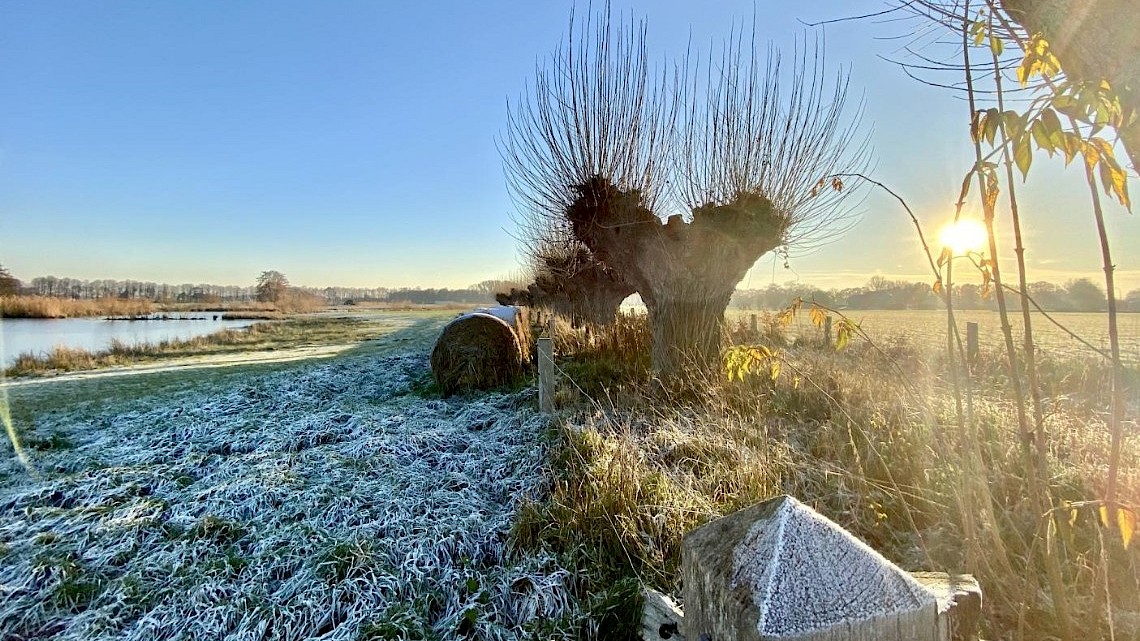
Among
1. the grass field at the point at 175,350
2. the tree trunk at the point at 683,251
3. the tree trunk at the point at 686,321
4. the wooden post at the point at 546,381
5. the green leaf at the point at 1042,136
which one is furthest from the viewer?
the grass field at the point at 175,350

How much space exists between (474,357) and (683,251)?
11.6ft

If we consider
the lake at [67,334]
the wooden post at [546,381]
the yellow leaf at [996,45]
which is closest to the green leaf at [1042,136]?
the yellow leaf at [996,45]

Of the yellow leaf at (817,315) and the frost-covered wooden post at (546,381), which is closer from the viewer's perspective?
the yellow leaf at (817,315)

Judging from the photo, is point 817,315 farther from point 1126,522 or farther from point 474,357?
point 474,357

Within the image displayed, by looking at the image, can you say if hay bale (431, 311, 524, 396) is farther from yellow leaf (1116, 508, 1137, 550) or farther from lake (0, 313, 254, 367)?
lake (0, 313, 254, 367)

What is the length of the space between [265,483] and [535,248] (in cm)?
1481

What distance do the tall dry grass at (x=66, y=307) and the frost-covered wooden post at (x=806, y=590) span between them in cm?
3518

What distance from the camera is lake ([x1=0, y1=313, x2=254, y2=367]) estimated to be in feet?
48.7

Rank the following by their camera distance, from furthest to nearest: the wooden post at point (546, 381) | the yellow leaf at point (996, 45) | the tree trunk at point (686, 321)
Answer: the tree trunk at point (686, 321) → the wooden post at point (546, 381) → the yellow leaf at point (996, 45)

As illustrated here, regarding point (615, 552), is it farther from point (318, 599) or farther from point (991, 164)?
point (991, 164)

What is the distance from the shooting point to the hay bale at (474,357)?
26.1 ft

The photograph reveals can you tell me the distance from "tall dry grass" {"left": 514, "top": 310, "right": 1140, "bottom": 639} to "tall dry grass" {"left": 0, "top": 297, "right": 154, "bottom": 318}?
33411mm

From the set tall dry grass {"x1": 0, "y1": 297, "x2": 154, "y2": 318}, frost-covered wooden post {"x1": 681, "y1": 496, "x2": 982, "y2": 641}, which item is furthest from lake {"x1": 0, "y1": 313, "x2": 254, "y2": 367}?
frost-covered wooden post {"x1": 681, "y1": 496, "x2": 982, "y2": 641}

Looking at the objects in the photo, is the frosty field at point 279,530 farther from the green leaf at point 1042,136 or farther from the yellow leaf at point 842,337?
the green leaf at point 1042,136
